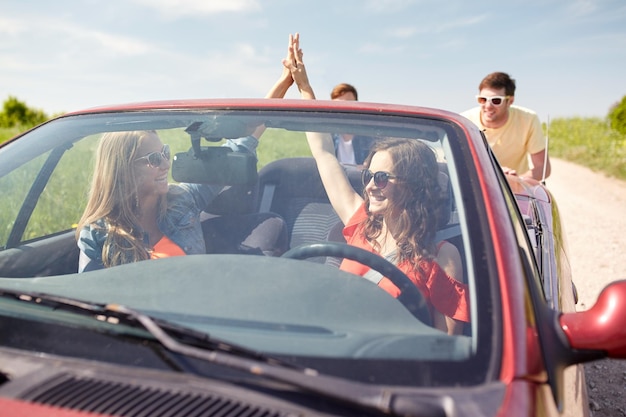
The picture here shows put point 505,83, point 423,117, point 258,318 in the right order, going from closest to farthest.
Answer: point 258,318 < point 423,117 < point 505,83

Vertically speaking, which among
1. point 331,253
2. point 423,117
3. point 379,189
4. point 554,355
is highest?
point 423,117

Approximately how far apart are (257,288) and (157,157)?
0.89 metres

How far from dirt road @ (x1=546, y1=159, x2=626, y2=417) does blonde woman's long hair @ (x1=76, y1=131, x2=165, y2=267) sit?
2.52 m

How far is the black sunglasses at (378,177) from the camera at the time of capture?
2010 mm

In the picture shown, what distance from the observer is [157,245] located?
2080mm

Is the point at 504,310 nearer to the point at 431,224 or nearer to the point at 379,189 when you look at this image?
the point at 431,224

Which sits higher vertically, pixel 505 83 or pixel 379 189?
pixel 505 83

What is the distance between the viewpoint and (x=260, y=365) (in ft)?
3.86

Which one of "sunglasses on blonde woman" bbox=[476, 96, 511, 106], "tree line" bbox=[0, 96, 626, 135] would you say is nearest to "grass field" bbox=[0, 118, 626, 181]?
"sunglasses on blonde woman" bbox=[476, 96, 511, 106]

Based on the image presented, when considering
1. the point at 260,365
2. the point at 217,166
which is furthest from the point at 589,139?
the point at 260,365

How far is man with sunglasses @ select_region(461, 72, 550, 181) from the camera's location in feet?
16.3

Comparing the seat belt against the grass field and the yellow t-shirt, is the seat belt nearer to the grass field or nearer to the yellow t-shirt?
the yellow t-shirt

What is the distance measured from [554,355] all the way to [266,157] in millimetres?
1534

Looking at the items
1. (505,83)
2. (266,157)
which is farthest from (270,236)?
(505,83)
